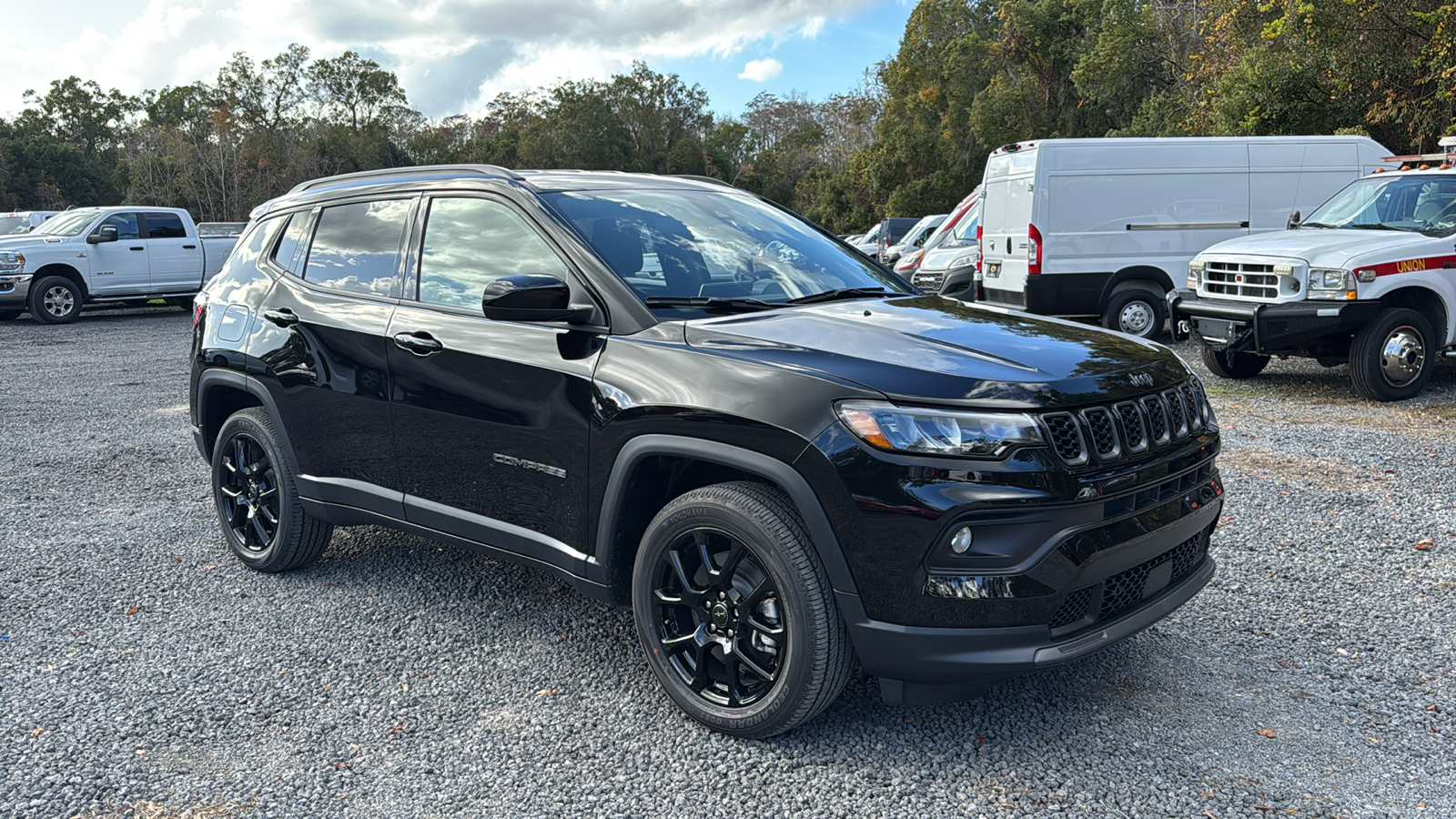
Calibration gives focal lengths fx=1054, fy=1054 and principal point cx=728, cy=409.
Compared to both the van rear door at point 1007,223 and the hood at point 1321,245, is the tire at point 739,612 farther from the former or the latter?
the van rear door at point 1007,223

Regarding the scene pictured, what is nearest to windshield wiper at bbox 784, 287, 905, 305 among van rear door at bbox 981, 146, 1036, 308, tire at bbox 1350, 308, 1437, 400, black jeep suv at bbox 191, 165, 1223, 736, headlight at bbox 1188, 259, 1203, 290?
black jeep suv at bbox 191, 165, 1223, 736

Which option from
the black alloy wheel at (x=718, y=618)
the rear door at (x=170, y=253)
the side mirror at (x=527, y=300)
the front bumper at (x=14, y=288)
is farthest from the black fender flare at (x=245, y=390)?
the rear door at (x=170, y=253)

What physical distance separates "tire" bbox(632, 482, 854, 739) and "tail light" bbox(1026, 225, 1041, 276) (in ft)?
33.5

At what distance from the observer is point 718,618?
3.19 meters

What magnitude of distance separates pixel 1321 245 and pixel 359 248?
7884 mm

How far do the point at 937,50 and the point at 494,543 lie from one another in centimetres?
4953

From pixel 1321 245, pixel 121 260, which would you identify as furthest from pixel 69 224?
pixel 1321 245

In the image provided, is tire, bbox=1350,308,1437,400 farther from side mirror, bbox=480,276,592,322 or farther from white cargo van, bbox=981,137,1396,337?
side mirror, bbox=480,276,592,322

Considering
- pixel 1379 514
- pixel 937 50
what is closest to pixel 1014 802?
pixel 1379 514

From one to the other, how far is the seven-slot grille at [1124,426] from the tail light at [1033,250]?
950 centimetres

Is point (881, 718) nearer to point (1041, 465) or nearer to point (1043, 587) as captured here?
point (1043, 587)

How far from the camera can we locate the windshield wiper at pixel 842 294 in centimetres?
380

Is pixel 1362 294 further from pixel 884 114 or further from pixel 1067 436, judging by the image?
pixel 884 114

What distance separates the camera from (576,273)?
11.8 ft
